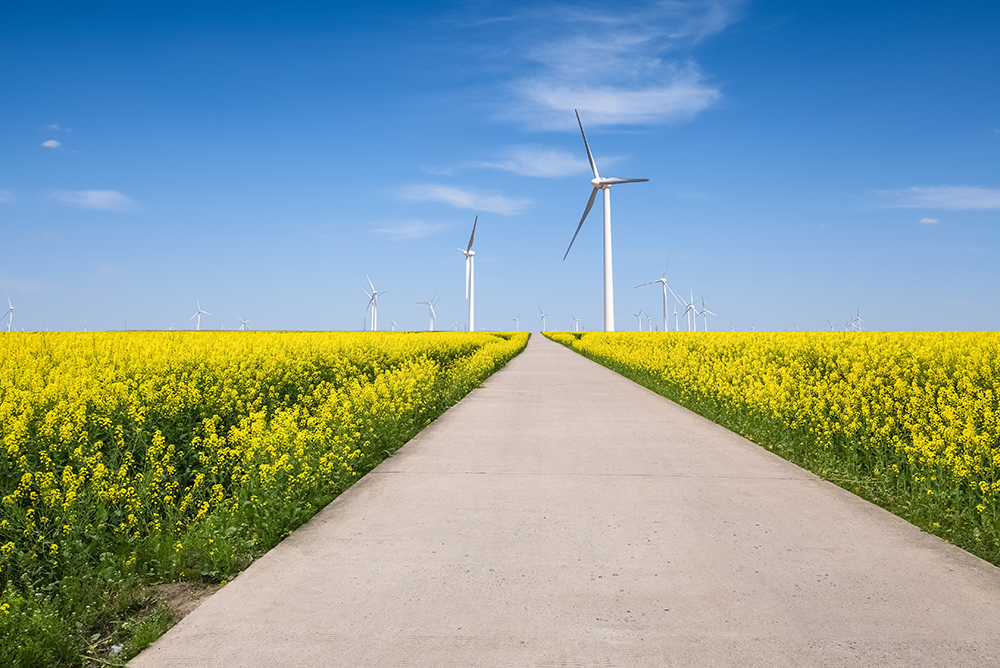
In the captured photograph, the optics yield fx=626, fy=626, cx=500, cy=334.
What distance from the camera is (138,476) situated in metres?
5.58

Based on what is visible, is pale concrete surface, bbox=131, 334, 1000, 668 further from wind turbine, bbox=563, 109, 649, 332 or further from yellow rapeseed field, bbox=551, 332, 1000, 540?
wind turbine, bbox=563, 109, 649, 332

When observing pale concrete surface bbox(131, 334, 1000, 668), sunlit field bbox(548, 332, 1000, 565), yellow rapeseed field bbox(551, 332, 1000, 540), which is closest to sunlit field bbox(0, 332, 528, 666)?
pale concrete surface bbox(131, 334, 1000, 668)

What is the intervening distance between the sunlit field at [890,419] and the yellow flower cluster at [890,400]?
0.8 inches

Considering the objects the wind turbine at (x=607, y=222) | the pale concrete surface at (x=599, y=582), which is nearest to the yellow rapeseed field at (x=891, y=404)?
the pale concrete surface at (x=599, y=582)

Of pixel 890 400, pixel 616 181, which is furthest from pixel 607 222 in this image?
pixel 890 400

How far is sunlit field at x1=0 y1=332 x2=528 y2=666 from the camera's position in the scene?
3.79m

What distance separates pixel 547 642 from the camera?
318cm

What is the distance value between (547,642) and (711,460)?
16.0 ft

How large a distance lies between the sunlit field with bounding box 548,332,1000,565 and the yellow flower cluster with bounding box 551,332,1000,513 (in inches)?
0.8

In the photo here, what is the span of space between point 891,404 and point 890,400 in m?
→ 0.06

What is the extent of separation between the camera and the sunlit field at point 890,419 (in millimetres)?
5641

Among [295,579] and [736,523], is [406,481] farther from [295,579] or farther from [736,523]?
[736,523]

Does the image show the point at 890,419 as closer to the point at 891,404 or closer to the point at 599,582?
the point at 891,404

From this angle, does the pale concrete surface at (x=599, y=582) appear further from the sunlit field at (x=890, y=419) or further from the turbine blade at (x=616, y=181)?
the turbine blade at (x=616, y=181)
